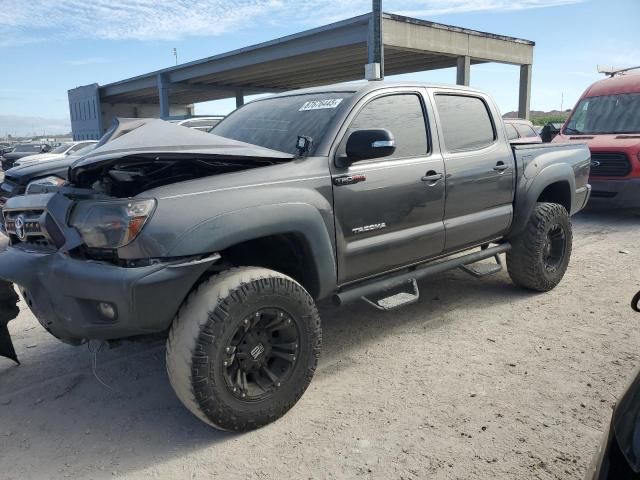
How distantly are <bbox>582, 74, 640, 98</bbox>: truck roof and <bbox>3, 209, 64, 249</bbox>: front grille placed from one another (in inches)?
393

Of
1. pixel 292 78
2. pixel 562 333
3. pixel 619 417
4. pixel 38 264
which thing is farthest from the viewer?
pixel 292 78

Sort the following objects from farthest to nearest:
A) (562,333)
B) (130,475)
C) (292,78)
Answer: (292,78) < (562,333) < (130,475)

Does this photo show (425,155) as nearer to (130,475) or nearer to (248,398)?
(248,398)

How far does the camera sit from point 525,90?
23188 mm

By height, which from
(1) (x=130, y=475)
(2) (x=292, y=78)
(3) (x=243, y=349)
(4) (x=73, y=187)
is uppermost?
(2) (x=292, y=78)

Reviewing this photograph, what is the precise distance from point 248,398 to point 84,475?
2.80 ft

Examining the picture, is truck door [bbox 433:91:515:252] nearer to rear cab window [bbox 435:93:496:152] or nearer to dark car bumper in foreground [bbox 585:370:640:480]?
rear cab window [bbox 435:93:496:152]

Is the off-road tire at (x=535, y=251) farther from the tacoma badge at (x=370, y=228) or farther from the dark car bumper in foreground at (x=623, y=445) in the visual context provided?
the dark car bumper in foreground at (x=623, y=445)

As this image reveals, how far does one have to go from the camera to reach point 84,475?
2562 millimetres

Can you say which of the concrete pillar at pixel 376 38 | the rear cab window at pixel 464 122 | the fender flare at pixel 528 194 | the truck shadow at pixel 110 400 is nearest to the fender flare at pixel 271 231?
the truck shadow at pixel 110 400

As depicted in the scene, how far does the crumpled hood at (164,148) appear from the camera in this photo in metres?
2.67

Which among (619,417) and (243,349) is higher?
(619,417)

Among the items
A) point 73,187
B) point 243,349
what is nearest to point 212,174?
point 73,187

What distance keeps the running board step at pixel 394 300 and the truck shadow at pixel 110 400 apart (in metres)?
0.49
